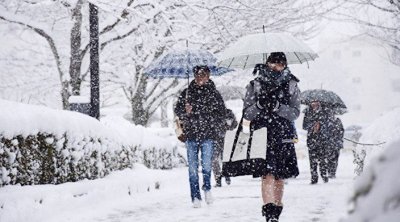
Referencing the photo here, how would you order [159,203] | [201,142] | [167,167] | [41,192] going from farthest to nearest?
1. [167,167]
2. [159,203]
3. [201,142]
4. [41,192]

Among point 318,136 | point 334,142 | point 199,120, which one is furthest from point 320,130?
point 199,120

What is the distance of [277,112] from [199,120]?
231 centimetres

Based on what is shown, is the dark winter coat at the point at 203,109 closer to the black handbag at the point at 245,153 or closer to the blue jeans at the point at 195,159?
the blue jeans at the point at 195,159

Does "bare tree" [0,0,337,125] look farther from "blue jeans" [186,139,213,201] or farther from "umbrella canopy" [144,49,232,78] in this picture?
"blue jeans" [186,139,213,201]

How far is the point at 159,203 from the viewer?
7789 millimetres

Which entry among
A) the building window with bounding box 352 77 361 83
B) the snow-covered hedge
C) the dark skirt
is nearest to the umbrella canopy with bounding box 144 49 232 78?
the snow-covered hedge

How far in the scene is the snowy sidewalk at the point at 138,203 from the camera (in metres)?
5.59

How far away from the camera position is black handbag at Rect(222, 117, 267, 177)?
473cm

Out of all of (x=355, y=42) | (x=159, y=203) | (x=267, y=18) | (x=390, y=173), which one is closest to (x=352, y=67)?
(x=355, y=42)

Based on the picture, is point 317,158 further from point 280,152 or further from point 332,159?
point 280,152

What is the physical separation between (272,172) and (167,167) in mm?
9892

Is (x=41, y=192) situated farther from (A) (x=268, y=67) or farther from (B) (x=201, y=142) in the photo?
(A) (x=268, y=67)

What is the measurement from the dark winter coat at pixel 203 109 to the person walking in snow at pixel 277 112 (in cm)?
212

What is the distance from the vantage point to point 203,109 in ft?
23.4
